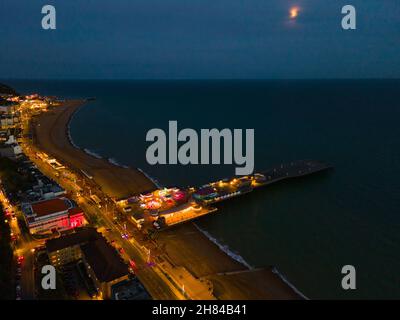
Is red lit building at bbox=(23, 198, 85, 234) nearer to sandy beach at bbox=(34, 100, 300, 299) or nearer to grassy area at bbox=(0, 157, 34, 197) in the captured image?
grassy area at bbox=(0, 157, 34, 197)

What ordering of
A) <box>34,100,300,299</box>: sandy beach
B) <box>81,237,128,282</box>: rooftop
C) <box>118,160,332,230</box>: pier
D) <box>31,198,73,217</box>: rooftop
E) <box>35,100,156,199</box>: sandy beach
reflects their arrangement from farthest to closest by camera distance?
<box>35,100,156,199</box>: sandy beach, <box>118,160,332,230</box>: pier, <box>31,198,73,217</box>: rooftop, <box>34,100,300,299</box>: sandy beach, <box>81,237,128,282</box>: rooftop

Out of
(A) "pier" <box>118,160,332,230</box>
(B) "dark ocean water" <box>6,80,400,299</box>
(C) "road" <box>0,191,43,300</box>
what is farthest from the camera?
(A) "pier" <box>118,160,332,230</box>

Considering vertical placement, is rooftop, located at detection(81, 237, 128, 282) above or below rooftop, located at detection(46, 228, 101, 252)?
below

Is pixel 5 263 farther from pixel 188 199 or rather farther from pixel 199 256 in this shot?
pixel 188 199

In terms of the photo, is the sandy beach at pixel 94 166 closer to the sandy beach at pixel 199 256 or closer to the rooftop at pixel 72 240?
the sandy beach at pixel 199 256

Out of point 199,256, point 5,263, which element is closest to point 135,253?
point 199,256

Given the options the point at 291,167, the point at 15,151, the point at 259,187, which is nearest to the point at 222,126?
the point at 291,167

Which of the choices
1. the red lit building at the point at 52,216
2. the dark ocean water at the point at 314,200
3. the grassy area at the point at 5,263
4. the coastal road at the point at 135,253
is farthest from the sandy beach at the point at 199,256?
the grassy area at the point at 5,263

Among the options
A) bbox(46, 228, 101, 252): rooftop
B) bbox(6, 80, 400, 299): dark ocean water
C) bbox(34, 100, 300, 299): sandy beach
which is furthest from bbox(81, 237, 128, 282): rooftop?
bbox(6, 80, 400, 299): dark ocean water
